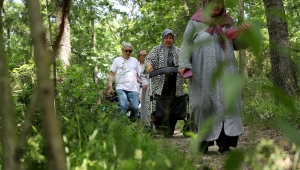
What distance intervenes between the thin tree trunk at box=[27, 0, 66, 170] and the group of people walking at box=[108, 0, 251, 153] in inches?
12.0

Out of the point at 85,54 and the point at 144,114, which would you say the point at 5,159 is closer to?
the point at 144,114

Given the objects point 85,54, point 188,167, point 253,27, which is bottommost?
point 188,167

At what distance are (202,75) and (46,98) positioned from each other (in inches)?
189

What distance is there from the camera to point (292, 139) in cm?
104

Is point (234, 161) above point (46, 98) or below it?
below

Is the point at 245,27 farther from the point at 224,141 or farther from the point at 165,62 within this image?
the point at 165,62

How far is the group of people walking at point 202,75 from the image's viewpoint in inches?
43.1

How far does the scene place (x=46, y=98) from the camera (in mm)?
900

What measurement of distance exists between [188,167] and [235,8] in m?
2.33

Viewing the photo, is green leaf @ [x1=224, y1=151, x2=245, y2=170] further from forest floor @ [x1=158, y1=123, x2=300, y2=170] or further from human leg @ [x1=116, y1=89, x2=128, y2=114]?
human leg @ [x1=116, y1=89, x2=128, y2=114]

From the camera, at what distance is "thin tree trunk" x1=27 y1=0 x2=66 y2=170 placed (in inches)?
35.0

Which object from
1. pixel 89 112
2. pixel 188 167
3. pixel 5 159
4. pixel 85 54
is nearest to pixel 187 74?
pixel 89 112

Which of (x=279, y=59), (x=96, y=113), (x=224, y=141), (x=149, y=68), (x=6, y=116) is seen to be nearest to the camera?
(x=6, y=116)

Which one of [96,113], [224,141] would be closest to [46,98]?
[96,113]
